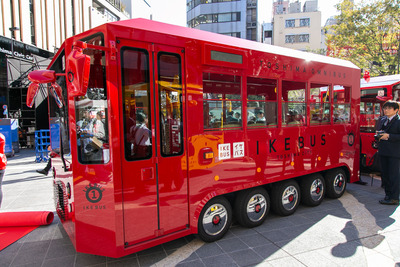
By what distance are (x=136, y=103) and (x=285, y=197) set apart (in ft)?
10.6

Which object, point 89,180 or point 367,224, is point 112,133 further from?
point 367,224

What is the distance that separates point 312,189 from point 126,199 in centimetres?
382

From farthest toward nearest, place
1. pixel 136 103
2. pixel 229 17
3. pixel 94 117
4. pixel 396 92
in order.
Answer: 1. pixel 229 17
2. pixel 396 92
3. pixel 136 103
4. pixel 94 117

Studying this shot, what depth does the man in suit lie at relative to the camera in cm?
511

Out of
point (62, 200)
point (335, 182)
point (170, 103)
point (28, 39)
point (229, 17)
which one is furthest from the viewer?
point (229, 17)

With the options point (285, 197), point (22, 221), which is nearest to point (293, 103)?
point (285, 197)

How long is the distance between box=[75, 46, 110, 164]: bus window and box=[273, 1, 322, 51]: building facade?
160ft

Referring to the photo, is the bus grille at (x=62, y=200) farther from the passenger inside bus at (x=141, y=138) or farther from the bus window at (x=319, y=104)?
the bus window at (x=319, y=104)

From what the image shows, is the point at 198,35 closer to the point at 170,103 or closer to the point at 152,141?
the point at 170,103

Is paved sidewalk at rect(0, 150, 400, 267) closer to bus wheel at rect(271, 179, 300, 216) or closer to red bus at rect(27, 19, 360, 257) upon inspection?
bus wheel at rect(271, 179, 300, 216)

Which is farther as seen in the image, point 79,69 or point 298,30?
point 298,30

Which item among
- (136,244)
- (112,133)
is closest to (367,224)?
(136,244)

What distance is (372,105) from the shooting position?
8.60m

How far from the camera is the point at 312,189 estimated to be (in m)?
5.04
